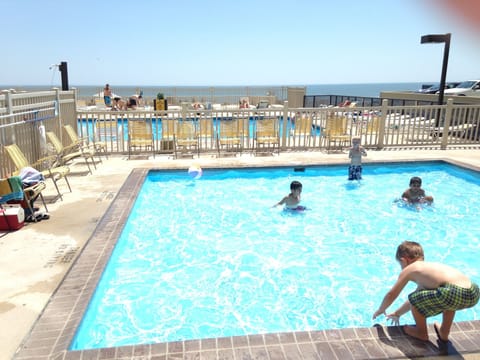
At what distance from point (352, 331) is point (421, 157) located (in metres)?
8.46

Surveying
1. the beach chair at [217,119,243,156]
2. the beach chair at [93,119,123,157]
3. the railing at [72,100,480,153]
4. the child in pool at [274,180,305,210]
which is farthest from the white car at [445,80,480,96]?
the child in pool at [274,180,305,210]

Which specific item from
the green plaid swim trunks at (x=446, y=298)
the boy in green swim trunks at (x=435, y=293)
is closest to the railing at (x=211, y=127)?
the boy in green swim trunks at (x=435, y=293)

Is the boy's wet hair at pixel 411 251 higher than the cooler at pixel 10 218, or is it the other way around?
the boy's wet hair at pixel 411 251

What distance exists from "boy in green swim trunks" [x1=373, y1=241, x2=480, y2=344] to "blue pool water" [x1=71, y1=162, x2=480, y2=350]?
1042mm

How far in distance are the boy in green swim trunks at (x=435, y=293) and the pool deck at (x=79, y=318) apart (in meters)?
0.11

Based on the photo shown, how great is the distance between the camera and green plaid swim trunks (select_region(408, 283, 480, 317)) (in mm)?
2785

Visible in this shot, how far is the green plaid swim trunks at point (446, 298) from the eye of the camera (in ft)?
9.14

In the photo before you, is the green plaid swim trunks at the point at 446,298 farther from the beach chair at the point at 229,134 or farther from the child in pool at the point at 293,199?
the beach chair at the point at 229,134

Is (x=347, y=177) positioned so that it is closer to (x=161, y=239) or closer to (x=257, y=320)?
(x=161, y=239)

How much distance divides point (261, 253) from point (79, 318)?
2.78 m

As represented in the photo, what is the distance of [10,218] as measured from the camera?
5.16m

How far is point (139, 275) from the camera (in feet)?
15.6

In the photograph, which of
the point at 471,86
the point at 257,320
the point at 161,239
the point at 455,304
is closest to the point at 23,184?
the point at 161,239

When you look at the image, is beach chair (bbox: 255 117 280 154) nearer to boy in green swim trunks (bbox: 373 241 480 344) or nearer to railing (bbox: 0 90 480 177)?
railing (bbox: 0 90 480 177)
